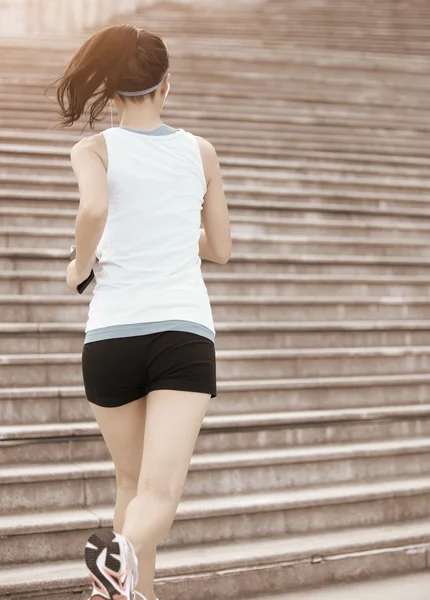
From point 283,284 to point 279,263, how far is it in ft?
0.79

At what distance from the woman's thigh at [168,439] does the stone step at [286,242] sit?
3.35m

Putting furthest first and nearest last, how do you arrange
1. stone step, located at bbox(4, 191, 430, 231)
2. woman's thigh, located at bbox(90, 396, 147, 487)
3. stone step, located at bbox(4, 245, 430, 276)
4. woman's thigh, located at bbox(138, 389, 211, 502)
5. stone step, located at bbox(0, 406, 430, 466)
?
stone step, located at bbox(4, 191, 430, 231), stone step, located at bbox(4, 245, 430, 276), stone step, located at bbox(0, 406, 430, 466), woman's thigh, located at bbox(90, 396, 147, 487), woman's thigh, located at bbox(138, 389, 211, 502)

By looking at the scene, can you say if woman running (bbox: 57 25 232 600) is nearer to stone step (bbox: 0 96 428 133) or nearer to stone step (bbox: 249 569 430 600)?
stone step (bbox: 249 569 430 600)

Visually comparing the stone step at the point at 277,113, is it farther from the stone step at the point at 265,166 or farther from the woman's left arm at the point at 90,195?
the woman's left arm at the point at 90,195

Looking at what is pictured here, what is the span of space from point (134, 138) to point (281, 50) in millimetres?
8837

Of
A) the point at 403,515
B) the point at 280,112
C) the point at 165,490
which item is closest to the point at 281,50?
the point at 280,112

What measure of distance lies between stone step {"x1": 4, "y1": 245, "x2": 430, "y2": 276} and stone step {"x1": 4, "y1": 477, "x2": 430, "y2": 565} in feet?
5.77

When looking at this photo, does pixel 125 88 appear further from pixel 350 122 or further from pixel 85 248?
pixel 350 122

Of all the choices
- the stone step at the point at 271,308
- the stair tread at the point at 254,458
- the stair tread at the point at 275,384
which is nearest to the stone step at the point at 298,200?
the stone step at the point at 271,308

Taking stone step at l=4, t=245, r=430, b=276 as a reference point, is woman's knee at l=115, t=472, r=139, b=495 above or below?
above

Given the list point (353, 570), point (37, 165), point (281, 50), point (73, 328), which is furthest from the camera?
point (281, 50)

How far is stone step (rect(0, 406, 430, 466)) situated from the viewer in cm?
372

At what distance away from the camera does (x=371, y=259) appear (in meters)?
5.66

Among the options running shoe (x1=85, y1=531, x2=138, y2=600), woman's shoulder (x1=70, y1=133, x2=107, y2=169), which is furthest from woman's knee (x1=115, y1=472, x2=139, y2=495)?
woman's shoulder (x1=70, y1=133, x2=107, y2=169)
